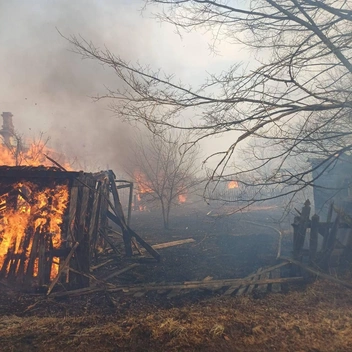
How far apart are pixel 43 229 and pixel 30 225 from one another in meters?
0.41

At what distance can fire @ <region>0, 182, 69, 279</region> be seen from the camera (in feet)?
22.0

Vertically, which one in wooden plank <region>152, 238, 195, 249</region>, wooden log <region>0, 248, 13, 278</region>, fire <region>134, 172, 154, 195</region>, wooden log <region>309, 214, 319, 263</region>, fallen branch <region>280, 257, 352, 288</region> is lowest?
wooden plank <region>152, 238, 195, 249</region>

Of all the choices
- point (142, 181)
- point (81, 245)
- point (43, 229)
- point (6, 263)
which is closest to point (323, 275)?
point (81, 245)

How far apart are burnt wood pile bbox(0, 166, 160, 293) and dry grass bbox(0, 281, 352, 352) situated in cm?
172

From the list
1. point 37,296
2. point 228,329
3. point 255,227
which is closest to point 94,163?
point 255,227

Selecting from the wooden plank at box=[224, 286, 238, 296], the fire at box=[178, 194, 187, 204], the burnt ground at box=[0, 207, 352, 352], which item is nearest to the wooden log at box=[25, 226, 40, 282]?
the burnt ground at box=[0, 207, 352, 352]

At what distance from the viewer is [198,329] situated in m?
4.14

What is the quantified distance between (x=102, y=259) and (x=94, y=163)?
109 feet

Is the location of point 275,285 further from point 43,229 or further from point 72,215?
point 43,229

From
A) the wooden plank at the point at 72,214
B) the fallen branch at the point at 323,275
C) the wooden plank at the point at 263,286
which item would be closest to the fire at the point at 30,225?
the wooden plank at the point at 72,214

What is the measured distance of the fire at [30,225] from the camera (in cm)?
670

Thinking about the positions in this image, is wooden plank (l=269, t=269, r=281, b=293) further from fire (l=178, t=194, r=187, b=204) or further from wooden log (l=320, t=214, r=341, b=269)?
fire (l=178, t=194, r=187, b=204)

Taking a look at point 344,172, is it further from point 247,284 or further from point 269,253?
point 247,284

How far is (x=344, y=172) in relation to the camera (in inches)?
598
